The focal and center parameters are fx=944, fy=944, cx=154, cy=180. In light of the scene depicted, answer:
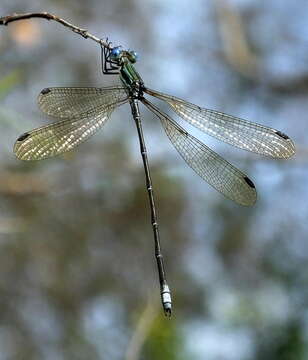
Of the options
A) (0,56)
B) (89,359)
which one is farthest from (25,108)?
(89,359)

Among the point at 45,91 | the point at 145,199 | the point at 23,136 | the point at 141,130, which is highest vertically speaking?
the point at 145,199

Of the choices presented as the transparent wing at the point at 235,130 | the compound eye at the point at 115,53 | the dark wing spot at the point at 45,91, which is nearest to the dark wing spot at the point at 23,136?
the dark wing spot at the point at 45,91

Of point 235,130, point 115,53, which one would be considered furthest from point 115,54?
point 235,130

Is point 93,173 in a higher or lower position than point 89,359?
higher

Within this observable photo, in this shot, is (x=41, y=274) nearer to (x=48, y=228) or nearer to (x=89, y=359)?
(x=48, y=228)

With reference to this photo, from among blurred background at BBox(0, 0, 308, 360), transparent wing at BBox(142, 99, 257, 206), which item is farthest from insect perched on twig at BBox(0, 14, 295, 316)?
blurred background at BBox(0, 0, 308, 360)

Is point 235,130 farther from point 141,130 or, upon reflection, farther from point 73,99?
point 73,99

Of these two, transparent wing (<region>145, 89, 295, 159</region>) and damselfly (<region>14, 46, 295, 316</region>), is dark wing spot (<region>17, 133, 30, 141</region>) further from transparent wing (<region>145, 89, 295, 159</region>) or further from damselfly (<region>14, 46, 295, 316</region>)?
transparent wing (<region>145, 89, 295, 159</region>)
